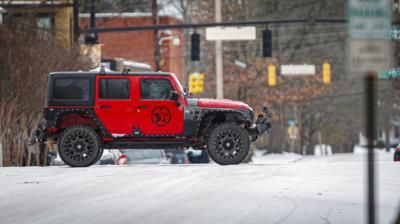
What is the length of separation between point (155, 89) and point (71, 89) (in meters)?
1.69

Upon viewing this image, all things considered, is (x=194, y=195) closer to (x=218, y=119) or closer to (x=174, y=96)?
(x=174, y=96)

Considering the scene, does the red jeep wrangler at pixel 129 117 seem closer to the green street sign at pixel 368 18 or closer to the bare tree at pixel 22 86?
the bare tree at pixel 22 86

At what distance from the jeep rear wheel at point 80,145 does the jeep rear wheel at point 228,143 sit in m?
2.31

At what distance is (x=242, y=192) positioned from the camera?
16781 millimetres

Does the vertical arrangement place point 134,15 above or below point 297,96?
above

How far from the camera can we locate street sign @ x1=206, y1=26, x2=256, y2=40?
4188 centimetres

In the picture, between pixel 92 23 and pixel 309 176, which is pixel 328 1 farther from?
pixel 309 176

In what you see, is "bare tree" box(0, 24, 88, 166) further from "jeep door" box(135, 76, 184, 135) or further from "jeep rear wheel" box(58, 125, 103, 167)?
"jeep door" box(135, 76, 184, 135)

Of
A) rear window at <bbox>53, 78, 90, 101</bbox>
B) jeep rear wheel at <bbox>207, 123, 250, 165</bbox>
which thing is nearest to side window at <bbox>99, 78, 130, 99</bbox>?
rear window at <bbox>53, 78, 90, 101</bbox>

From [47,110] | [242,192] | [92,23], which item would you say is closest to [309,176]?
[242,192]

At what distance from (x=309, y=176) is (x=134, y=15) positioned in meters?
54.1

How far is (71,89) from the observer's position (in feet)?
74.4

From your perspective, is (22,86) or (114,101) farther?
(22,86)

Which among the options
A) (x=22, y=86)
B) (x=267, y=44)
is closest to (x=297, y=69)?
(x=267, y=44)
